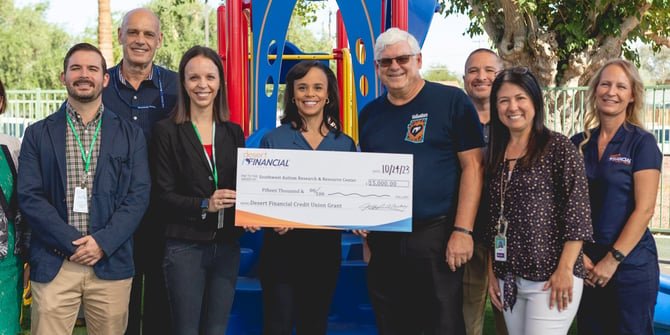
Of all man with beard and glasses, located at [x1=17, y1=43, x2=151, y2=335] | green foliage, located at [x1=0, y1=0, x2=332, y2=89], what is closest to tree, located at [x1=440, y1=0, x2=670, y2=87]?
man with beard and glasses, located at [x1=17, y1=43, x2=151, y2=335]

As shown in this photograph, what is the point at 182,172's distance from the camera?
127 inches

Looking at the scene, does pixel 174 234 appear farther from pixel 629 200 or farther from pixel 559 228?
pixel 629 200

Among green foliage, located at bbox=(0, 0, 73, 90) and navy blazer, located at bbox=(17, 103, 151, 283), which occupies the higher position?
green foliage, located at bbox=(0, 0, 73, 90)

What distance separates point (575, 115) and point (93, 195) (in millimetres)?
9791

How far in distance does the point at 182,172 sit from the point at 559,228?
1835mm

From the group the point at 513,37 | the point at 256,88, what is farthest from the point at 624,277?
the point at 513,37

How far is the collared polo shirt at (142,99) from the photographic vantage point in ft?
12.2

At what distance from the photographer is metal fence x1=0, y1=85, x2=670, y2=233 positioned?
9.45 m

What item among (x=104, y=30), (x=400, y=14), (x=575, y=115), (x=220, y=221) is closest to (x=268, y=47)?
(x=400, y=14)

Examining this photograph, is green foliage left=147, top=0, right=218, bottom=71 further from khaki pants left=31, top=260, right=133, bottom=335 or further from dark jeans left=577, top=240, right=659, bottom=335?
dark jeans left=577, top=240, right=659, bottom=335

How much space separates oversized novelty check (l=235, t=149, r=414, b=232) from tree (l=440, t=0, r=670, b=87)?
9.46 metres

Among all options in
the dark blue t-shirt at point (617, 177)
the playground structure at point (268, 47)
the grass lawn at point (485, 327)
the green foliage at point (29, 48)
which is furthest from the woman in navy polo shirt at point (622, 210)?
the green foliage at point (29, 48)

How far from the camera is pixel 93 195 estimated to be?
10.3 feet

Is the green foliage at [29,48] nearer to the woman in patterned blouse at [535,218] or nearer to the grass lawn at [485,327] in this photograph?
the grass lawn at [485,327]
